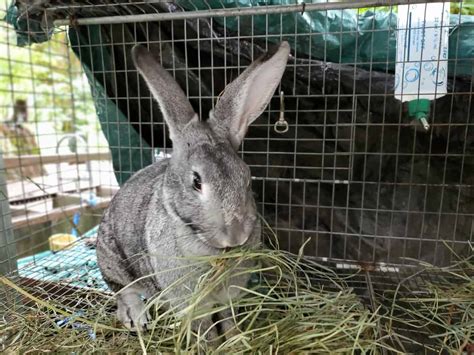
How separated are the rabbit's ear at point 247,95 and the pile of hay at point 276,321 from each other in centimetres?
65

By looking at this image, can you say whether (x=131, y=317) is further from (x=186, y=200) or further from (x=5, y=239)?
(x=5, y=239)

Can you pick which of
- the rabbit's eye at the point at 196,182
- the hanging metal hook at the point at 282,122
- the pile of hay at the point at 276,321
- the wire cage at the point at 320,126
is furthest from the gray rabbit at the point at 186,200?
the hanging metal hook at the point at 282,122

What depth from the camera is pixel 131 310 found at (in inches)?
75.9

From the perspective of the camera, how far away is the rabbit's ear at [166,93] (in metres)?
1.76

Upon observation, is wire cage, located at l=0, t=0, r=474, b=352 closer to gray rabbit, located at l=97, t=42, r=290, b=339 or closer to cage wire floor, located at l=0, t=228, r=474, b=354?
cage wire floor, located at l=0, t=228, r=474, b=354

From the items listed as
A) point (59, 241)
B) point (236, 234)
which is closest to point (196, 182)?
point (236, 234)

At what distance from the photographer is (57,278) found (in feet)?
8.01

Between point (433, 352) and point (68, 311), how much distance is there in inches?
72.5

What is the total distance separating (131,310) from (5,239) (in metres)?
1.11

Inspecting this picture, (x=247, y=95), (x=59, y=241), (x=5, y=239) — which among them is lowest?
(x=59, y=241)

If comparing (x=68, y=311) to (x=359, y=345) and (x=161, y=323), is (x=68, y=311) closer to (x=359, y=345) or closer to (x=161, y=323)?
(x=161, y=323)

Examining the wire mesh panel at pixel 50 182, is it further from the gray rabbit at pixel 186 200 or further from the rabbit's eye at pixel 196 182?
the rabbit's eye at pixel 196 182

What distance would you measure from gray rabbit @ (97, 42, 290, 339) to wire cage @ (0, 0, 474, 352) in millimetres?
359

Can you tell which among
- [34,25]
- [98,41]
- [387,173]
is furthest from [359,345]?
[34,25]
